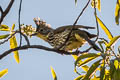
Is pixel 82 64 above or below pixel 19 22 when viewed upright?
below

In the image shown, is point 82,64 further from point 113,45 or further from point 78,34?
point 78,34

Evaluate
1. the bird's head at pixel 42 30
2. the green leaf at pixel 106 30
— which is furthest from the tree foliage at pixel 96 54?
the bird's head at pixel 42 30

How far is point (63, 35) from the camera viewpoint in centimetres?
384

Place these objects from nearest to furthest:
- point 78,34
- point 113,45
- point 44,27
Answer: point 113,45 < point 78,34 < point 44,27

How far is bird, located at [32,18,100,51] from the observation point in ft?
11.8

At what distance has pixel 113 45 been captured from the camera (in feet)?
8.83

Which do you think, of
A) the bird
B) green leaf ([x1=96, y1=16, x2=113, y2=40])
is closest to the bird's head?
the bird

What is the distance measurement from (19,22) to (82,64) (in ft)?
2.49

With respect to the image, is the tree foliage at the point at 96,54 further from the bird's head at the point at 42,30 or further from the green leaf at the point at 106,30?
the bird's head at the point at 42,30

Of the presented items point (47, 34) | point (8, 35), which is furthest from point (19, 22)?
point (47, 34)

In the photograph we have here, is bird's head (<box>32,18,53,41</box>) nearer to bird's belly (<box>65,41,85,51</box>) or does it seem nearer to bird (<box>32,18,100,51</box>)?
bird (<box>32,18,100,51</box>)

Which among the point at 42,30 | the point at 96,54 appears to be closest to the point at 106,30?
the point at 96,54

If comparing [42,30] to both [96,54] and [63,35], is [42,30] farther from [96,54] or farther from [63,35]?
[96,54]

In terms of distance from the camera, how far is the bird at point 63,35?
11.8 feet
